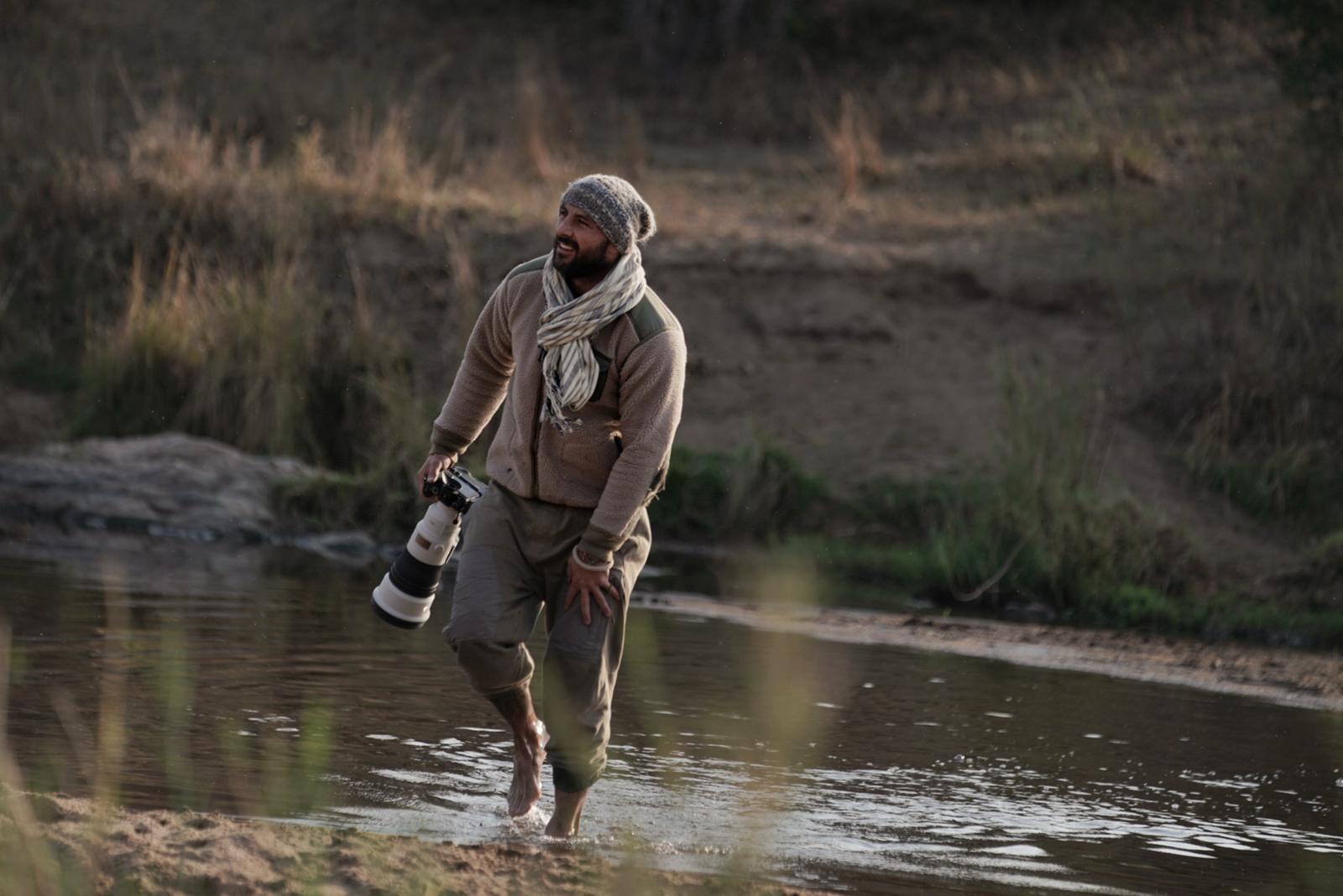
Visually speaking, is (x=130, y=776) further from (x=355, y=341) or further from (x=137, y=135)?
(x=137, y=135)

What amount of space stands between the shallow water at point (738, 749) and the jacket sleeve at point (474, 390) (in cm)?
114

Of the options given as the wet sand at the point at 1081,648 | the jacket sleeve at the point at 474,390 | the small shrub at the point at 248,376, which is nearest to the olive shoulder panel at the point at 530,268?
the jacket sleeve at the point at 474,390

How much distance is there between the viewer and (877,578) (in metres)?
12.8

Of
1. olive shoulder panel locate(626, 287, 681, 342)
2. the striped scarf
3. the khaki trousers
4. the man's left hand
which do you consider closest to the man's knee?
the khaki trousers

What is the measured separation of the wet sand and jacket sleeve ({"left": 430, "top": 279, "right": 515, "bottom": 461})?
4392 millimetres

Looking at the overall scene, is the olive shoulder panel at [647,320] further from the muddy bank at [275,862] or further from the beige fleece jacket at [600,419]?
the muddy bank at [275,862]

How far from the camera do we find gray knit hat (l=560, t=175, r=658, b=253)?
5.62m

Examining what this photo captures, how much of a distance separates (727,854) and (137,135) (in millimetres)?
13240

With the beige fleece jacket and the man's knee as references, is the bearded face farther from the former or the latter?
the man's knee

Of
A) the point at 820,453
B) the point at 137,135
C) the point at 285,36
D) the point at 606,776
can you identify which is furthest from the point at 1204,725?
the point at 285,36

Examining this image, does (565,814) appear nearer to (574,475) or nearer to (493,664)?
(493,664)

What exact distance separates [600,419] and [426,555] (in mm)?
723

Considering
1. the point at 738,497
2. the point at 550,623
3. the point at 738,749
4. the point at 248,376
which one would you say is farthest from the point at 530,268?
A: the point at 248,376

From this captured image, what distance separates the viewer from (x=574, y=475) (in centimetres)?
575
